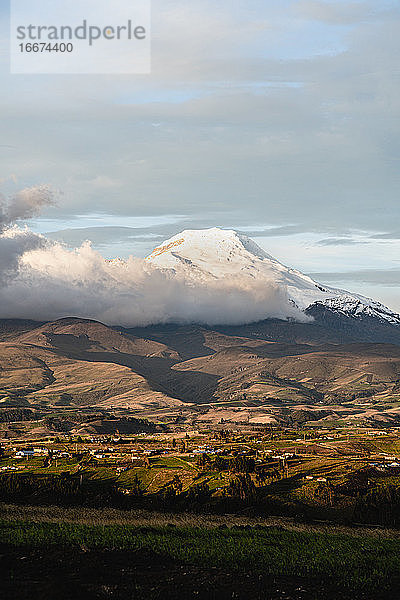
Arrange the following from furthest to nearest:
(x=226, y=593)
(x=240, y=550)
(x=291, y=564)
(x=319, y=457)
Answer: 1. (x=319, y=457)
2. (x=240, y=550)
3. (x=291, y=564)
4. (x=226, y=593)

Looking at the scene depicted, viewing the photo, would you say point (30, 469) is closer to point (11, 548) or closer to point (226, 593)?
point (11, 548)

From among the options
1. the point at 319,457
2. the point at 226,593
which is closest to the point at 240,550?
the point at 226,593

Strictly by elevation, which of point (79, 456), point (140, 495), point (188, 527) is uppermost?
point (188, 527)

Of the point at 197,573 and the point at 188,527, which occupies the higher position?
the point at 197,573

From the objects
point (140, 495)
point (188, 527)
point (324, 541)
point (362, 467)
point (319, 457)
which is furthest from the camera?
point (319, 457)

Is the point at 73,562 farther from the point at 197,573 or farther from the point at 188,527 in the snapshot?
the point at 188,527

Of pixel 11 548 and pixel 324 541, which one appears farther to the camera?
pixel 324 541
